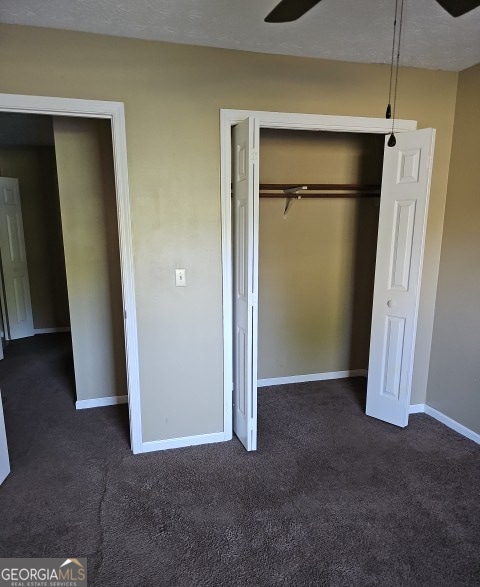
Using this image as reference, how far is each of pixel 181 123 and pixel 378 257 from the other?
1.74 metres

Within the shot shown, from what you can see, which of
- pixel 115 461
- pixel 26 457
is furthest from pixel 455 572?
pixel 26 457

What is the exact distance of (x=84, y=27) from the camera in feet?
6.89

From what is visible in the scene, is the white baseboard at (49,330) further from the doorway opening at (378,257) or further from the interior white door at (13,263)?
the doorway opening at (378,257)

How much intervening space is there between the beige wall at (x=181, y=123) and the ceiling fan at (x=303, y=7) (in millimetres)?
911

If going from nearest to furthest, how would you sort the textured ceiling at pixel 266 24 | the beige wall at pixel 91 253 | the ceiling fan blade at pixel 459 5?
1. the ceiling fan blade at pixel 459 5
2. the textured ceiling at pixel 266 24
3. the beige wall at pixel 91 253

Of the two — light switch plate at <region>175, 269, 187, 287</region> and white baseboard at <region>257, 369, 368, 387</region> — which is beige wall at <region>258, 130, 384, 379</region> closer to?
white baseboard at <region>257, 369, 368, 387</region>

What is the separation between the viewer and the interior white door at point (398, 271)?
8.72 feet

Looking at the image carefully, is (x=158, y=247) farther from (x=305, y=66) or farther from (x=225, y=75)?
(x=305, y=66)

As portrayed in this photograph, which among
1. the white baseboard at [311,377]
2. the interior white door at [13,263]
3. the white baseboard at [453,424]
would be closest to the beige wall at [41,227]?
the interior white door at [13,263]

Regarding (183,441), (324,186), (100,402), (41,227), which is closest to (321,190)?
(324,186)

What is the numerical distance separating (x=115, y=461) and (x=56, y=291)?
379cm

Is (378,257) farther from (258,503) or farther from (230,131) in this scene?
(258,503)

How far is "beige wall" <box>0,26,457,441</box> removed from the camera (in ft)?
7.14

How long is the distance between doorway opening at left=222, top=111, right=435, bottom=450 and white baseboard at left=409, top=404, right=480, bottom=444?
359 millimetres
